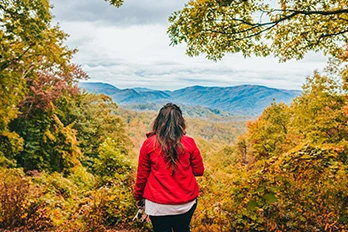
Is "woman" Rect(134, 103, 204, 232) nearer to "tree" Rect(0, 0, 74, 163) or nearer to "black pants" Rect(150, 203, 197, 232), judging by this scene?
"black pants" Rect(150, 203, 197, 232)

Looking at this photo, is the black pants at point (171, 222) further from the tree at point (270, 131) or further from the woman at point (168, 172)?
the tree at point (270, 131)

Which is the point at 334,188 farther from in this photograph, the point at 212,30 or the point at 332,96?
the point at 332,96

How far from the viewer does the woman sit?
2.66m

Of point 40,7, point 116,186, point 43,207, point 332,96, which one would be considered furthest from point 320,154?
point 332,96

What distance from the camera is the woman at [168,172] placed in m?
2.66

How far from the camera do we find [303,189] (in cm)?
445

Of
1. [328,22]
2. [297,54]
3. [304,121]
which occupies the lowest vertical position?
[304,121]

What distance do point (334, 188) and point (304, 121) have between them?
23.2 meters

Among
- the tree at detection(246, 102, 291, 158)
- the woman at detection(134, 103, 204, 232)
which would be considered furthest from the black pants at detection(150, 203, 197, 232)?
the tree at detection(246, 102, 291, 158)

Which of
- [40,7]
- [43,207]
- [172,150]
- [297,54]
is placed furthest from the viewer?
[40,7]

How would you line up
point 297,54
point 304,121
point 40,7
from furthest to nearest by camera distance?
point 304,121 < point 40,7 < point 297,54

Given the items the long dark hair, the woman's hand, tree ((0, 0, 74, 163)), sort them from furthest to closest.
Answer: tree ((0, 0, 74, 163)) < the woman's hand < the long dark hair

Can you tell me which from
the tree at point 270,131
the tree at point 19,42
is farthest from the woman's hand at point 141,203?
the tree at point 270,131

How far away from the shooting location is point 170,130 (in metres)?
2.73
